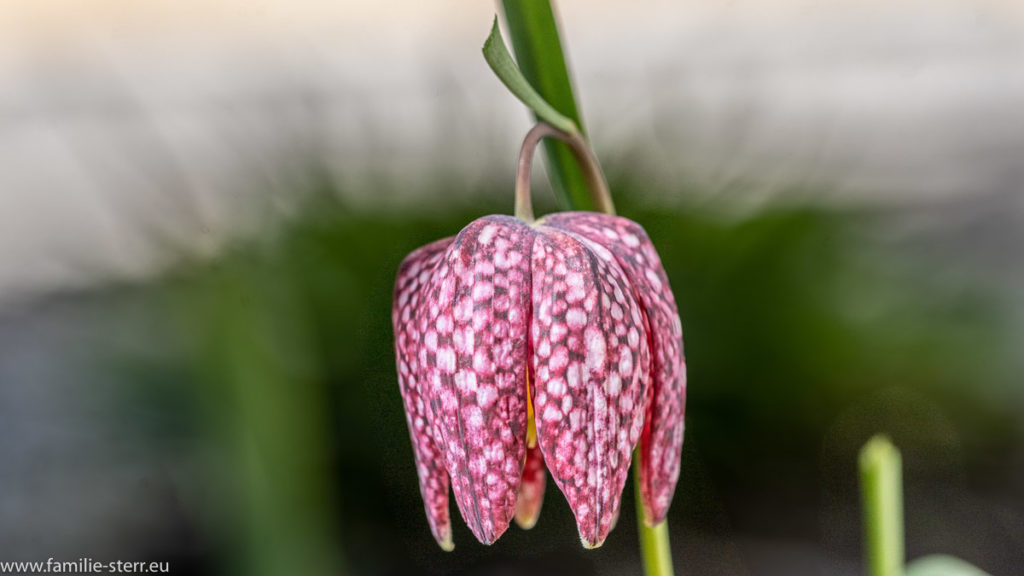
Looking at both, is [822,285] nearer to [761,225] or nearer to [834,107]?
[761,225]

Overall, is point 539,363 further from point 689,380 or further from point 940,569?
point 689,380

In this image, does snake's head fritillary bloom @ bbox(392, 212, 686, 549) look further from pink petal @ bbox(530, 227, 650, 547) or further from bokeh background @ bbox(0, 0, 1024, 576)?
bokeh background @ bbox(0, 0, 1024, 576)

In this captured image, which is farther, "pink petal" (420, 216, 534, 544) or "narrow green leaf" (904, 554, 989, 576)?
"narrow green leaf" (904, 554, 989, 576)

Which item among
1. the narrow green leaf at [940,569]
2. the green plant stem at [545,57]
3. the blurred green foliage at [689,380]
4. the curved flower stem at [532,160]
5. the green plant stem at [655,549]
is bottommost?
the blurred green foliage at [689,380]

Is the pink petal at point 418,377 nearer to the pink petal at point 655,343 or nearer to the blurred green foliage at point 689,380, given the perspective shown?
the pink petal at point 655,343

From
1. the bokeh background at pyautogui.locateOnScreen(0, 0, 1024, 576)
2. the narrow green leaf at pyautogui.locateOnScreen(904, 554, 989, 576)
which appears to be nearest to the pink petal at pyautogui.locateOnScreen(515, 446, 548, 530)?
the narrow green leaf at pyautogui.locateOnScreen(904, 554, 989, 576)

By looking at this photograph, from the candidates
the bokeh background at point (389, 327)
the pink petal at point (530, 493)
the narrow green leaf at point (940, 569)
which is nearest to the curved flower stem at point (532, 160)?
the pink petal at point (530, 493)

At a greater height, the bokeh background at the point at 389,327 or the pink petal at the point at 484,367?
the pink petal at the point at 484,367
